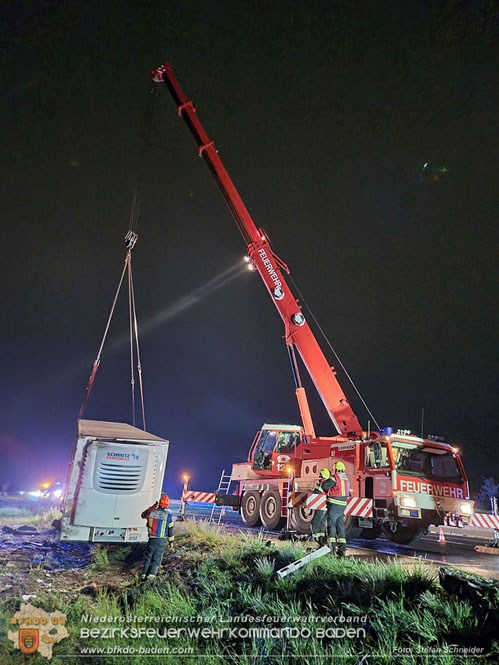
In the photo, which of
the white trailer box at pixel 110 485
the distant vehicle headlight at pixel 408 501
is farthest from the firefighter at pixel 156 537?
the distant vehicle headlight at pixel 408 501

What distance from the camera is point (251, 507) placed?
14336 mm

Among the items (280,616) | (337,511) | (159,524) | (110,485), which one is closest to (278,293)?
(337,511)

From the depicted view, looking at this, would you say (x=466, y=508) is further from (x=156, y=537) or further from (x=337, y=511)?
(x=156, y=537)

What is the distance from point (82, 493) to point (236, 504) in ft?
23.3

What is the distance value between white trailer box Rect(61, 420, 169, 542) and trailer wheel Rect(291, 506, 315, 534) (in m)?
4.33

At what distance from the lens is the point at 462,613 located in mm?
4363

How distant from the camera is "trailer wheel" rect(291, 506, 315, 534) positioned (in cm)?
1172

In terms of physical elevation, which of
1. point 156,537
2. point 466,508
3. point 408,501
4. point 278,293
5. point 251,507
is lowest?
point 156,537

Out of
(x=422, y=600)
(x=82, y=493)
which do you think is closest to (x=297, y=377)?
(x=82, y=493)

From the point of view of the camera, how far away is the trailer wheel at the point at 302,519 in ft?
38.4

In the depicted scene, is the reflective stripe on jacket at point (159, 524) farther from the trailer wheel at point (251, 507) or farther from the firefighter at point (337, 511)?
the trailer wheel at point (251, 507)

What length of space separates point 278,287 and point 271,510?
7189 millimetres

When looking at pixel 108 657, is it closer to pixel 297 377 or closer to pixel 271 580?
pixel 271 580

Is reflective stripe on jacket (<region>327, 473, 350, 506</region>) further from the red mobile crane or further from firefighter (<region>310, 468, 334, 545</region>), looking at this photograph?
the red mobile crane
